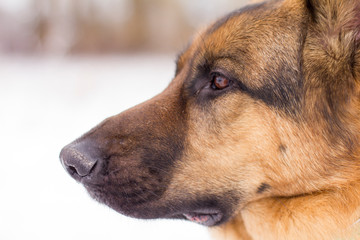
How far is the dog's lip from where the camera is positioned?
93.5 inches

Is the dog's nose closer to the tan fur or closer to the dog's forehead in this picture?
the tan fur

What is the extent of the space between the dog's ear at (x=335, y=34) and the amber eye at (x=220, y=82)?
21.2 inches

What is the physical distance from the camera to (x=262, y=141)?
2.23 m

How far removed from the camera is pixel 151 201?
228 centimetres

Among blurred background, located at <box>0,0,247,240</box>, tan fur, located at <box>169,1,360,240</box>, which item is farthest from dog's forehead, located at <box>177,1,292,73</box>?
blurred background, located at <box>0,0,247,240</box>

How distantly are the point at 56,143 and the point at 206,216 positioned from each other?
4.50 meters

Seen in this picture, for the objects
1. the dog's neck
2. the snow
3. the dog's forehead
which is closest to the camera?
the dog's neck

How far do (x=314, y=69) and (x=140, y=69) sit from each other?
41.5ft

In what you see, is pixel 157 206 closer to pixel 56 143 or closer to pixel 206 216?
pixel 206 216

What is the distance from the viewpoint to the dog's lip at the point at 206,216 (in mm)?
2375

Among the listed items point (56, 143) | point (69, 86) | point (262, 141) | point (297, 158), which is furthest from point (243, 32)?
point (69, 86)

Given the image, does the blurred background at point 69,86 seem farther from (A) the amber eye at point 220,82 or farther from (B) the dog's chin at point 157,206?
(B) the dog's chin at point 157,206

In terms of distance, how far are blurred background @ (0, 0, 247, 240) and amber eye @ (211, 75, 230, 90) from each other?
2.98ft

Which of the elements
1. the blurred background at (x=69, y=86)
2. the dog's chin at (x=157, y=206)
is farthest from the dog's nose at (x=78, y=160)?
the blurred background at (x=69, y=86)
